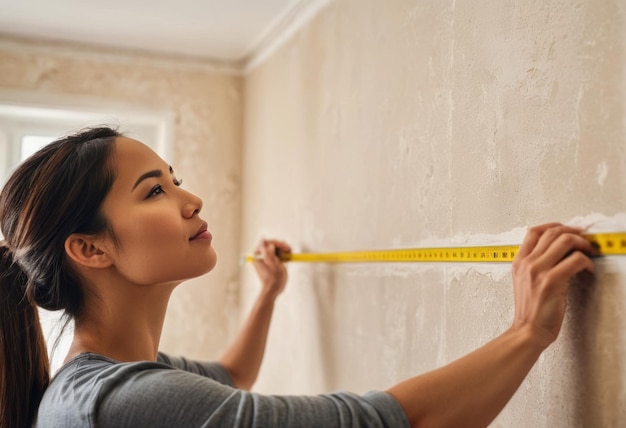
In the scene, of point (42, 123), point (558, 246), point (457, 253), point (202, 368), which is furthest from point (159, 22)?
point (558, 246)

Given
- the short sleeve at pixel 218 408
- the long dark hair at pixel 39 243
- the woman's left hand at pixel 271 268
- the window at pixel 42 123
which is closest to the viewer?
the short sleeve at pixel 218 408

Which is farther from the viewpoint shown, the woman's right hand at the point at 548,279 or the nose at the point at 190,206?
the nose at the point at 190,206

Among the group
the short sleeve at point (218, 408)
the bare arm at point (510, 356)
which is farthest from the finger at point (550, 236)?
the short sleeve at point (218, 408)

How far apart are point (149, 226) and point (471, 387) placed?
0.71 m

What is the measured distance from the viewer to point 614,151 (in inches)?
38.2

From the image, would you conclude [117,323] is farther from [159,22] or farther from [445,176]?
[159,22]

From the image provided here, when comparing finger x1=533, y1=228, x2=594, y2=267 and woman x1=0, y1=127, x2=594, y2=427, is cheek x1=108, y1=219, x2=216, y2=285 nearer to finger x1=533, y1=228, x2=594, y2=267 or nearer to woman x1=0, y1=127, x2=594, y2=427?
woman x1=0, y1=127, x2=594, y2=427

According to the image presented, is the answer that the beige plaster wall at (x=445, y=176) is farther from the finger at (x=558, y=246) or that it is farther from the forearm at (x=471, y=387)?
the forearm at (x=471, y=387)

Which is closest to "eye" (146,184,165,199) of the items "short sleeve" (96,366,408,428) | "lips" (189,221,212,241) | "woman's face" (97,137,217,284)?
"woman's face" (97,137,217,284)

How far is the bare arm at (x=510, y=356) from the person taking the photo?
956mm

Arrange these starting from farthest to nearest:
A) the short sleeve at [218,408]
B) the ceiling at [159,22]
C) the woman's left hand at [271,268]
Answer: the ceiling at [159,22] → the woman's left hand at [271,268] → the short sleeve at [218,408]

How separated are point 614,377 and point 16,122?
2.79m

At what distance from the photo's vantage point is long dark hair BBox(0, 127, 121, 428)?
123 cm

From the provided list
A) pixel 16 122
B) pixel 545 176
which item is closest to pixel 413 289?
pixel 545 176
